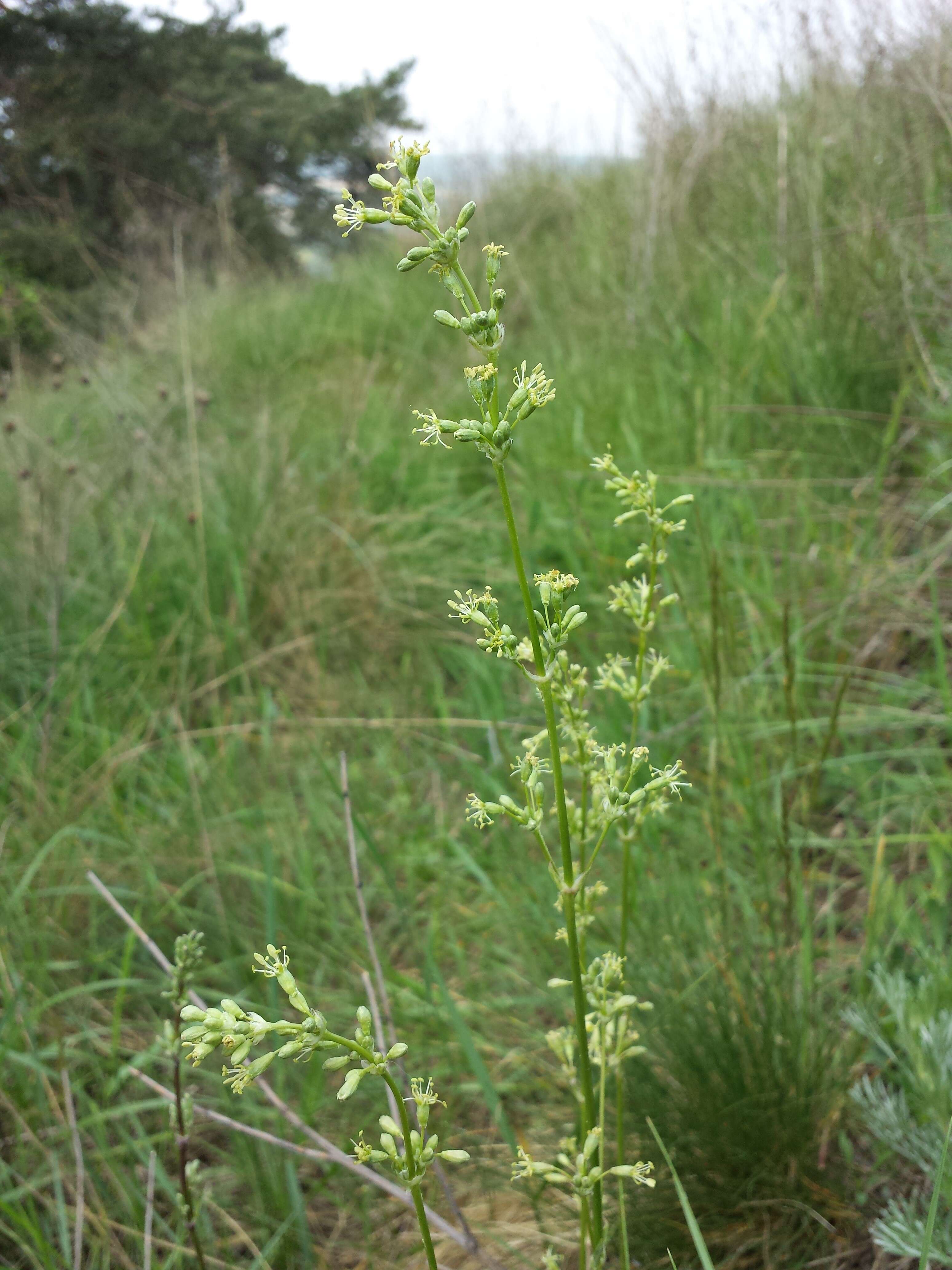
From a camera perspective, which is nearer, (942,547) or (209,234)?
(942,547)

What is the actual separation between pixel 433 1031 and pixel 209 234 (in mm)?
10630

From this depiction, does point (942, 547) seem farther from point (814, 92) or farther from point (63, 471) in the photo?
point (63, 471)

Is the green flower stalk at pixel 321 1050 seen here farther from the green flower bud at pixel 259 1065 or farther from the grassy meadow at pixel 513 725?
the grassy meadow at pixel 513 725

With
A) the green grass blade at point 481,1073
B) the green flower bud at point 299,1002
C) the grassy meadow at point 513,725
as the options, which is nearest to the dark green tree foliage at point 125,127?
the grassy meadow at point 513,725

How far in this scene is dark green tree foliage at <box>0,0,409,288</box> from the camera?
412 inches

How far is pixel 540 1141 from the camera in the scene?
145 cm

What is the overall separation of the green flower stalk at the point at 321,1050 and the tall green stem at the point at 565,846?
14 centimetres

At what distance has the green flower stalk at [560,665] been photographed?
0.64 meters

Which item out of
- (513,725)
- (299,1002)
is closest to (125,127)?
(513,725)

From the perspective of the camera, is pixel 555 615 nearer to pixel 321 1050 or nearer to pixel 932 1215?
pixel 321 1050

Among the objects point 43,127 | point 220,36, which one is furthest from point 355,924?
point 220,36

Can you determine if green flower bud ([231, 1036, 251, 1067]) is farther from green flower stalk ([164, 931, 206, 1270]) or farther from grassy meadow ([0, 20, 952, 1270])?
→ grassy meadow ([0, 20, 952, 1270])

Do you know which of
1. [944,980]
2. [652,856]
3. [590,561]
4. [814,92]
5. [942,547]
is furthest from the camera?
[814,92]

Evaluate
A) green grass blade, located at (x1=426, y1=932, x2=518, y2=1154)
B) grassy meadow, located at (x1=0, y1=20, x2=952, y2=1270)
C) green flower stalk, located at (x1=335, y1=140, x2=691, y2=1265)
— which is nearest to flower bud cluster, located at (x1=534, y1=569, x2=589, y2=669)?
green flower stalk, located at (x1=335, y1=140, x2=691, y2=1265)
